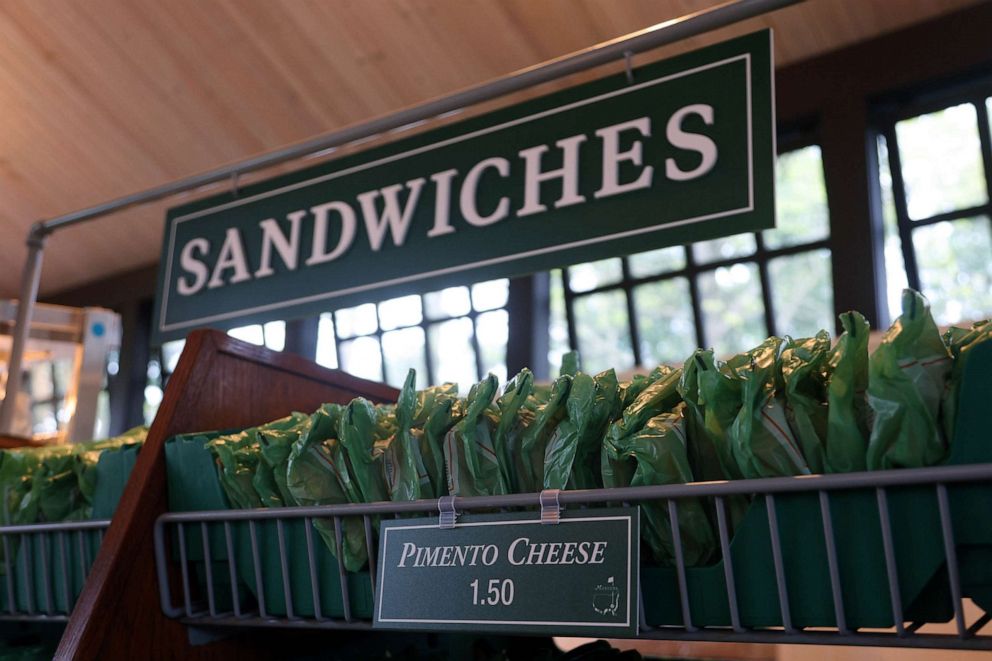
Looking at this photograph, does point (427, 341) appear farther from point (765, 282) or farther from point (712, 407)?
point (712, 407)

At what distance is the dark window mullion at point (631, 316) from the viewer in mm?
4145

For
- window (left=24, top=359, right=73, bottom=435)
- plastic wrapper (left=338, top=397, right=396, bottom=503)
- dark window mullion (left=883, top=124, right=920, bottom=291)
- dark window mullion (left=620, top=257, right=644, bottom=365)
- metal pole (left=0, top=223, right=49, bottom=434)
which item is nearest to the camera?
plastic wrapper (left=338, top=397, right=396, bottom=503)

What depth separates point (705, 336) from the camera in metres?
4.00

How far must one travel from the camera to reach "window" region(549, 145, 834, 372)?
377 centimetres

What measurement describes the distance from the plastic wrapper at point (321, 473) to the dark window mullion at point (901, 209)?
3.29 meters

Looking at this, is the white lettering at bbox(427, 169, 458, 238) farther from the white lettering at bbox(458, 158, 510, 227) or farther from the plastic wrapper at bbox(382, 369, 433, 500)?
the plastic wrapper at bbox(382, 369, 433, 500)

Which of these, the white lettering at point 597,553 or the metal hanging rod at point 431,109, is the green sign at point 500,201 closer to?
the metal hanging rod at point 431,109

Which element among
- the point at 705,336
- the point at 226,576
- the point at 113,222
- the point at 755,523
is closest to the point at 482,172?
the point at 226,576

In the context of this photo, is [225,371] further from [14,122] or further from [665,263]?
[14,122]

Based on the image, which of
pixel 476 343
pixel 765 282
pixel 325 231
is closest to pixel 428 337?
pixel 476 343

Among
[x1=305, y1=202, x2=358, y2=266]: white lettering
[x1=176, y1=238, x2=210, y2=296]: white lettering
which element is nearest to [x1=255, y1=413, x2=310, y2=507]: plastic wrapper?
[x1=305, y1=202, x2=358, y2=266]: white lettering

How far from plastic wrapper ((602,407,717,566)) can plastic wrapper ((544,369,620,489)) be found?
25 millimetres

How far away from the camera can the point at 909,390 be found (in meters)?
0.48

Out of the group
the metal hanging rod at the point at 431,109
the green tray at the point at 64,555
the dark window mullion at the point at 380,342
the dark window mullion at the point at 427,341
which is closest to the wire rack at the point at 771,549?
the green tray at the point at 64,555
